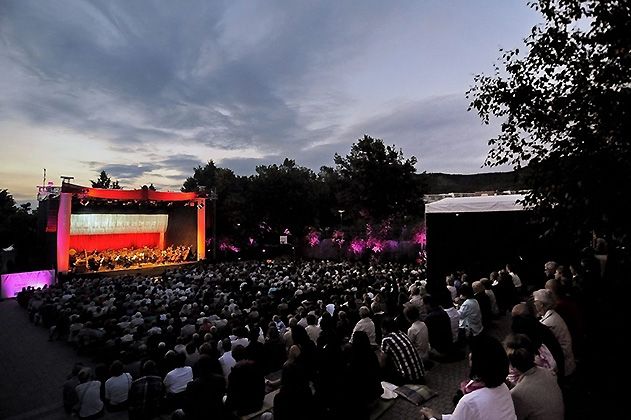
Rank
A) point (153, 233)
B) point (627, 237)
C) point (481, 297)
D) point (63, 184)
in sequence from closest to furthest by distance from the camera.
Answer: point (627, 237) < point (481, 297) < point (63, 184) < point (153, 233)

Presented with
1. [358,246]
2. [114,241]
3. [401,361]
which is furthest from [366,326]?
[114,241]


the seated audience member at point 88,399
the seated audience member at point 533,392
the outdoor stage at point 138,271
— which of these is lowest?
the outdoor stage at point 138,271

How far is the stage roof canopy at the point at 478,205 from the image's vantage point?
9594 millimetres

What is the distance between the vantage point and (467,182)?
3269cm

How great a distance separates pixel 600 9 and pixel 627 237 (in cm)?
221

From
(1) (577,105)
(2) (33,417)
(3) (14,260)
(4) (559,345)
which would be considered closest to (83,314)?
(2) (33,417)

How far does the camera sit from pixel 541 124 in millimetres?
3775

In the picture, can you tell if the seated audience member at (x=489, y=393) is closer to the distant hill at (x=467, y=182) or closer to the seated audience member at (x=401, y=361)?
the seated audience member at (x=401, y=361)

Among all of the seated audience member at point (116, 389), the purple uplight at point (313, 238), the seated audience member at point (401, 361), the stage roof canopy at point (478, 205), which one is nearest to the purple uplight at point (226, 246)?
the purple uplight at point (313, 238)

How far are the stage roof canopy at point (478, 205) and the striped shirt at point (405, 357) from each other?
236 inches

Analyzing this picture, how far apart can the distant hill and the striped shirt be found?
76.4 ft

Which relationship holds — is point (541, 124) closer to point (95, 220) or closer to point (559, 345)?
point (559, 345)

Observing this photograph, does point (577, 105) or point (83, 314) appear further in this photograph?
point (83, 314)

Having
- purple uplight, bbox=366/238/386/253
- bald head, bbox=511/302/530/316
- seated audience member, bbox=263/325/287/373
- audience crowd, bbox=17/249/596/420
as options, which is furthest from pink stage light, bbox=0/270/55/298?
bald head, bbox=511/302/530/316
